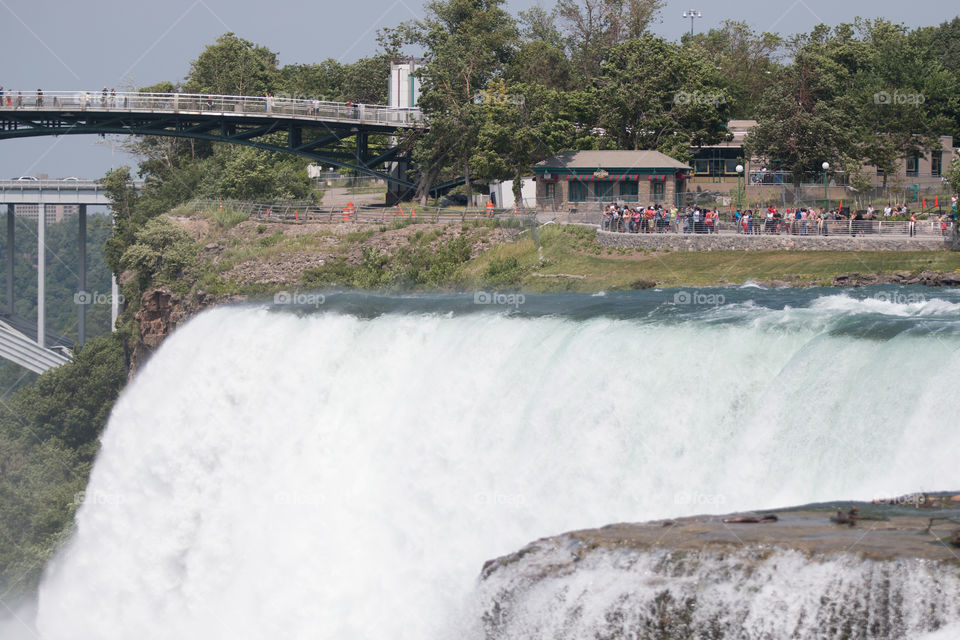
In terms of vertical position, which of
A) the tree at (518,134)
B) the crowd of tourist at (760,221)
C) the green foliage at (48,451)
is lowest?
the green foliage at (48,451)

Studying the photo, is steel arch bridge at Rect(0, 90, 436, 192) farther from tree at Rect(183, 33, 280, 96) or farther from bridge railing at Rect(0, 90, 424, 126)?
tree at Rect(183, 33, 280, 96)

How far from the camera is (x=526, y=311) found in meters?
31.7

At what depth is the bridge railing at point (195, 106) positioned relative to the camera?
230 feet

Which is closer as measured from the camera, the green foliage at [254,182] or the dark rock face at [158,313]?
the dark rock face at [158,313]

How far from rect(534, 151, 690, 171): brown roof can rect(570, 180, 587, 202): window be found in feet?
3.13

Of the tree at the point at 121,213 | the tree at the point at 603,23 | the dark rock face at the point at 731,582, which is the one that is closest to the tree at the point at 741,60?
the tree at the point at 603,23

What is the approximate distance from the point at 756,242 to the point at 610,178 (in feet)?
56.2

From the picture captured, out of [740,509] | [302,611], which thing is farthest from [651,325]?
[302,611]

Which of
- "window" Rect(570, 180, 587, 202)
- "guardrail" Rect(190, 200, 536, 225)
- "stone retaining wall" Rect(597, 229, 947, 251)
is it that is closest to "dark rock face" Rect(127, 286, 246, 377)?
"guardrail" Rect(190, 200, 536, 225)

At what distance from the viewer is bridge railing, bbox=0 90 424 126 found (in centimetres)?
7012

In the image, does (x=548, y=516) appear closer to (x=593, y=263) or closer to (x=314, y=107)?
(x=593, y=263)

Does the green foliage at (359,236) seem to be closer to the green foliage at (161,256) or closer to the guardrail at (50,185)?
the green foliage at (161,256)

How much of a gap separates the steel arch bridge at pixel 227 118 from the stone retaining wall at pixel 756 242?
25.0 m

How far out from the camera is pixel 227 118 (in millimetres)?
71438
